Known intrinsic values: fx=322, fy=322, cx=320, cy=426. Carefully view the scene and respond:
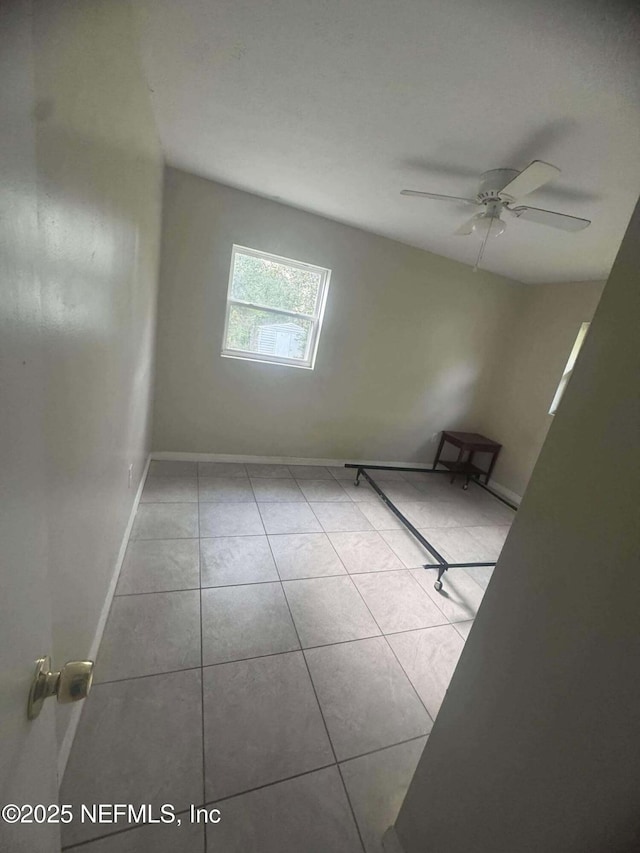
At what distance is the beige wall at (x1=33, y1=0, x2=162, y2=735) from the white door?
9.8 inches

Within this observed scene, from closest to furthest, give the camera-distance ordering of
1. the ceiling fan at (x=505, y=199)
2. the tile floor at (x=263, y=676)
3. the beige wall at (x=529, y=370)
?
the tile floor at (x=263, y=676) < the ceiling fan at (x=505, y=199) < the beige wall at (x=529, y=370)

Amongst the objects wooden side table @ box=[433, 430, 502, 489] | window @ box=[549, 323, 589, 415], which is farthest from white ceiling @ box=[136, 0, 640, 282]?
wooden side table @ box=[433, 430, 502, 489]

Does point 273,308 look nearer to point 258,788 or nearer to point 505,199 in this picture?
point 505,199

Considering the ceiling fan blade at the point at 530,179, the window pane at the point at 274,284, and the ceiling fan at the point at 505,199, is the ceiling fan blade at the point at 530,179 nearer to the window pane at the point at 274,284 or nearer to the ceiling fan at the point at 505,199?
the ceiling fan at the point at 505,199

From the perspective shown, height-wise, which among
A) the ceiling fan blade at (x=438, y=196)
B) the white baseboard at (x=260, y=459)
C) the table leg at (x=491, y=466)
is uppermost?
the ceiling fan blade at (x=438, y=196)

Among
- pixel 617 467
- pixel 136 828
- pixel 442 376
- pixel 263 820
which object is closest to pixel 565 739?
pixel 617 467

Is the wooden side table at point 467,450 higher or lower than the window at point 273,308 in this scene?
lower

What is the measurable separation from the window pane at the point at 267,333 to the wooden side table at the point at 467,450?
85.0 inches

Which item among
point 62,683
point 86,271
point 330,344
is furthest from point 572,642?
A: point 330,344

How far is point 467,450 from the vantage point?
4.09 metres

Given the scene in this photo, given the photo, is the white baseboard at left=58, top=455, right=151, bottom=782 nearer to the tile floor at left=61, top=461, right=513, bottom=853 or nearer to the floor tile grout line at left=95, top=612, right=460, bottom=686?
the tile floor at left=61, top=461, right=513, bottom=853

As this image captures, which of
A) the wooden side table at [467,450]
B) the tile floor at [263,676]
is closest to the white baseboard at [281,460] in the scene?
the wooden side table at [467,450]

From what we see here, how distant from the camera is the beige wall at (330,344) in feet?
9.12

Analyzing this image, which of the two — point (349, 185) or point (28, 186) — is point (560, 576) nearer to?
point (28, 186)
